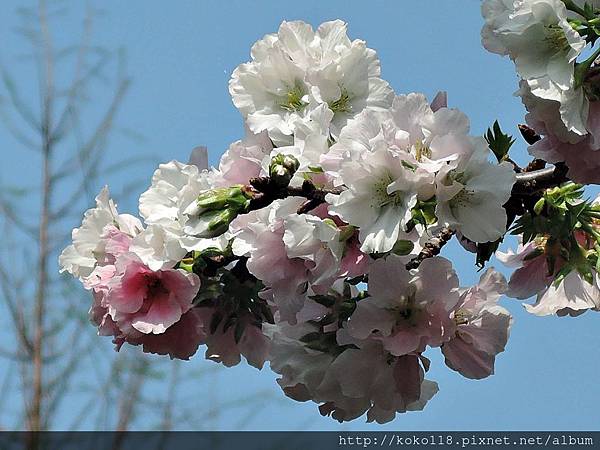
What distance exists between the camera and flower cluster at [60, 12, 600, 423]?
1.63 ft

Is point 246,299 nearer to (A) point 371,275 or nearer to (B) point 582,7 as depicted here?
(A) point 371,275

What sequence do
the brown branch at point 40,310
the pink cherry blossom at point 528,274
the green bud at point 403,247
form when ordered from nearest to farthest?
the green bud at point 403,247 → the pink cherry blossom at point 528,274 → the brown branch at point 40,310

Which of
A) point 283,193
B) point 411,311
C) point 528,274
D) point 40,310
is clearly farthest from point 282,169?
point 40,310

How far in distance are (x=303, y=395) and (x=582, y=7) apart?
337 millimetres

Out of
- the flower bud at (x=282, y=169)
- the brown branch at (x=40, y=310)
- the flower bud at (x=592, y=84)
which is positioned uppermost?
the flower bud at (x=592, y=84)

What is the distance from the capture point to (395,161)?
0.49m

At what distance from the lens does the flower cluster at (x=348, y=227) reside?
0.50 meters

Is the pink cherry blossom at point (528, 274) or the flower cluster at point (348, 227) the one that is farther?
the pink cherry blossom at point (528, 274)

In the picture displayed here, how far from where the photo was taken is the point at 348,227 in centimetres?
51

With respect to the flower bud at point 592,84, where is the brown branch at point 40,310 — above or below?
below

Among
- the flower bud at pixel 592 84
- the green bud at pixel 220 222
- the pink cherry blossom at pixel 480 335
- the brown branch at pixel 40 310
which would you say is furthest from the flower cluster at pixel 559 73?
the brown branch at pixel 40 310

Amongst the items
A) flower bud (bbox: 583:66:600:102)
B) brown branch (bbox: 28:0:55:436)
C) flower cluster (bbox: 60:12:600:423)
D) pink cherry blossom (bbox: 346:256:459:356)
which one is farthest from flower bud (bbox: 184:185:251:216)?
brown branch (bbox: 28:0:55:436)

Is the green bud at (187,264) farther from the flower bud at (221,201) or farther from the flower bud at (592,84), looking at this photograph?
the flower bud at (592,84)

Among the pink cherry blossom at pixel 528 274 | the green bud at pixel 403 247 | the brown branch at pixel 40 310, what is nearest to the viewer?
the green bud at pixel 403 247
